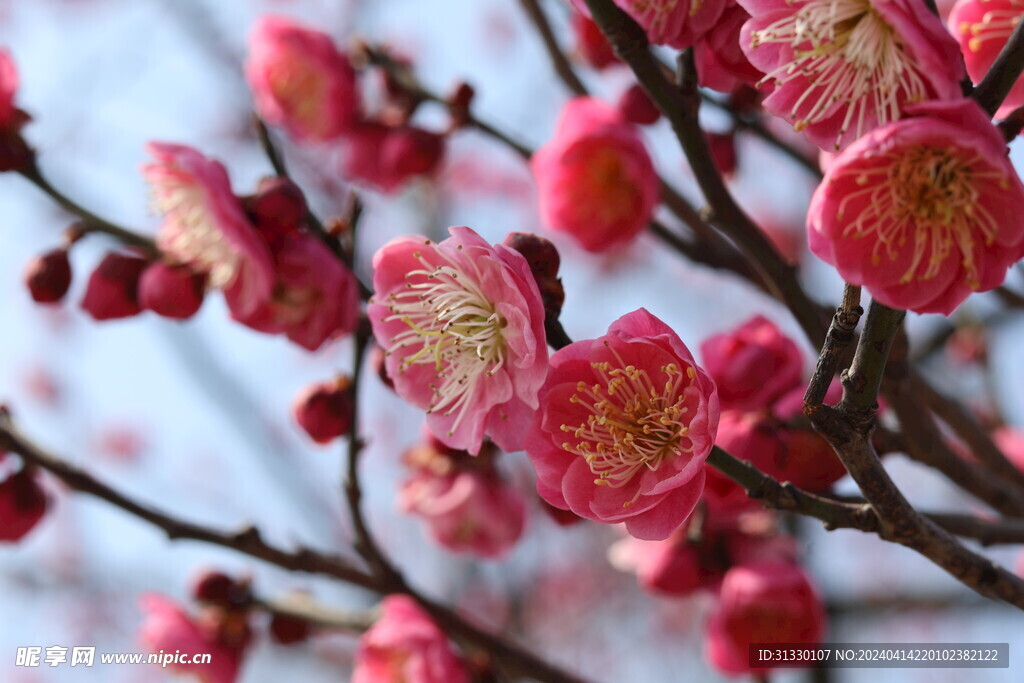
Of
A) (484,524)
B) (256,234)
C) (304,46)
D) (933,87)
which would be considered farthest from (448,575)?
(933,87)

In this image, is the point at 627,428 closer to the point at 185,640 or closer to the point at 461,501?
the point at 461,501

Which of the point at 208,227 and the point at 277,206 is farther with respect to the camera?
the point at 208,227

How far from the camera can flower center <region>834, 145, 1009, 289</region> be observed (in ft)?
2.09

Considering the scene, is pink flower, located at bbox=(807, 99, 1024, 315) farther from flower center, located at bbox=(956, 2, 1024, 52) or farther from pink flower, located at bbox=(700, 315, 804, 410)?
pink flower, located at bbox=(700, 315, 804, 410)

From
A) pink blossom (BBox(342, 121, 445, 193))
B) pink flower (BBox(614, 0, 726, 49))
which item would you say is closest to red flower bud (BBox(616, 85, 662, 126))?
pink blossom (BBox(342, 121, 445, 193))

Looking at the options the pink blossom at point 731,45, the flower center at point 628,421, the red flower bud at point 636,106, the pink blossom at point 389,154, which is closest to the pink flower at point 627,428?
the flower center at point 628,421

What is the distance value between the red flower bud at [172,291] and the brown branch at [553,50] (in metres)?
0.62

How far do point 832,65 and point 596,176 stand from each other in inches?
24.9

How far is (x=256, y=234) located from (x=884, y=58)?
69cm

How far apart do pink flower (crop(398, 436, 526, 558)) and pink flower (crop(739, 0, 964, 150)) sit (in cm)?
74

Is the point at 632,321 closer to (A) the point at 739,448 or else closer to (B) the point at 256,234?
(A) the point at 739,448

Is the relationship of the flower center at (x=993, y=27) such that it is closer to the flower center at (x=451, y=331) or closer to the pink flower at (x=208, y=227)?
the flower center at (x=451, y=331)

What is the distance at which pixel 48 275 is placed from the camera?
4.09 feet

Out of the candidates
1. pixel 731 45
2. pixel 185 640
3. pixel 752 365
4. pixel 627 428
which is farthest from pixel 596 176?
pixel 185 640
